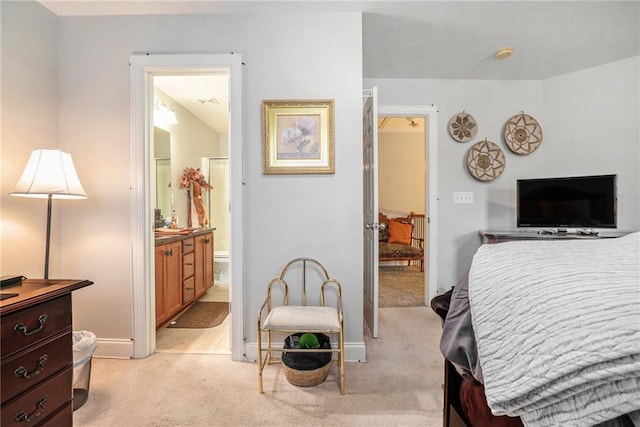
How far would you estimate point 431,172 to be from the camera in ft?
9.99

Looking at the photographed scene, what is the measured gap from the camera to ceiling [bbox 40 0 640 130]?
6.24ft

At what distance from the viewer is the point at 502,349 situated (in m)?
0.59

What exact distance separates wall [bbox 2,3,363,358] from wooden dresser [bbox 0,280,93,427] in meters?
0.85

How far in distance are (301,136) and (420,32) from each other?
1352mm

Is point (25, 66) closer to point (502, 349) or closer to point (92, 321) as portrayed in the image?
point (92, 321)

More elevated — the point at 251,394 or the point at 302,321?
the point at 302,321

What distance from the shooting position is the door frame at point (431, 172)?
304 centimetres

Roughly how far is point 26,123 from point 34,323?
1446 millimetres


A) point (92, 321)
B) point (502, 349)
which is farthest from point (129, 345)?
point (502, 349)

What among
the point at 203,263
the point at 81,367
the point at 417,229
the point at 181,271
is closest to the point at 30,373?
the point at 81,367

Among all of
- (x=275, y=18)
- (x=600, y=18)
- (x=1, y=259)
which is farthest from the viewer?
(x=600, y=18)

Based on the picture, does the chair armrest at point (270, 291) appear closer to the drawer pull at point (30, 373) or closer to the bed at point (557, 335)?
the drawer pull at point (30, 373)

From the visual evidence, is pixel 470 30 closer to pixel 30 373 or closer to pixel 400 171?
pixel 400 171

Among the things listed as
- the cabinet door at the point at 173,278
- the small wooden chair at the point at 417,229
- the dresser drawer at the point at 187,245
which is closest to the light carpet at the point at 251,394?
the cabinet door at the point at 173,278
